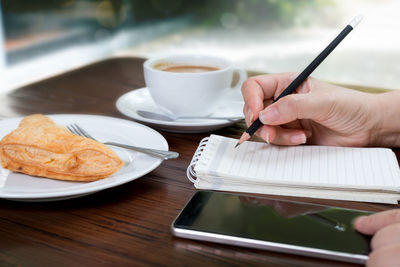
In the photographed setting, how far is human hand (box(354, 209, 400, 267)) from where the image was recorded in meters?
0.44

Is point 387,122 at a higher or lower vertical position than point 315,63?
lower

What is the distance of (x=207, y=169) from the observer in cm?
66

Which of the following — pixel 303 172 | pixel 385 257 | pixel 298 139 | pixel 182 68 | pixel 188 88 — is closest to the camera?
pixel 385 257

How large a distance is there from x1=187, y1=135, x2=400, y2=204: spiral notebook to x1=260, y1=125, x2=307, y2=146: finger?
21 mm

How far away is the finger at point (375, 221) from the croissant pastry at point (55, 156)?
0.34 metres

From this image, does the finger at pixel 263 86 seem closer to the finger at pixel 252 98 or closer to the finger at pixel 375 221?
the finger at pixel 252 98

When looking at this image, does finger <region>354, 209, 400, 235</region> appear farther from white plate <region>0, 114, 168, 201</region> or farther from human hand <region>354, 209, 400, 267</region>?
white plate <region>0, 114, 168, 201</region>

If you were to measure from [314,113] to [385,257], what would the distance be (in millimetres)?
376

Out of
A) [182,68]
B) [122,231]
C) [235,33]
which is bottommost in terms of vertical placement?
[235,33]

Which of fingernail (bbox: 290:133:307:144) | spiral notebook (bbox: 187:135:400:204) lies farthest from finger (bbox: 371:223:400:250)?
fingernail (bbox: 290:133:307:144)

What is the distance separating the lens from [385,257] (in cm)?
44

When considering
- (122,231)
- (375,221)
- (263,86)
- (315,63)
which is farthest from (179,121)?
(375,221)

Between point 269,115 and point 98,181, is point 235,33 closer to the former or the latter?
point 269,115

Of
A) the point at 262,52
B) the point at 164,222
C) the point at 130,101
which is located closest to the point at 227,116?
the point at 130,101
